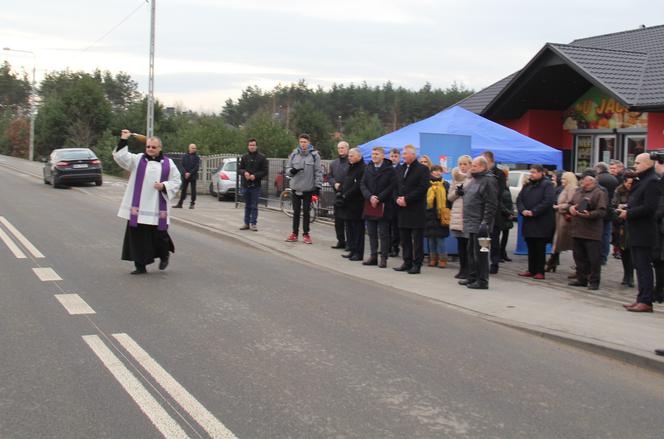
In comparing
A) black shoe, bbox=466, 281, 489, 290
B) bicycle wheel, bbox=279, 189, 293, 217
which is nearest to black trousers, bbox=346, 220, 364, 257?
black shoe, bbox=466, 281, 489, 290

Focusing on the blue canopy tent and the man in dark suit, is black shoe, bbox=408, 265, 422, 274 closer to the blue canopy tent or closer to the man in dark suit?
the man in dark suit

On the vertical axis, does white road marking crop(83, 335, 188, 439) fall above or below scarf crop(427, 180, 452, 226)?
below

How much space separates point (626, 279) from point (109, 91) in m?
113

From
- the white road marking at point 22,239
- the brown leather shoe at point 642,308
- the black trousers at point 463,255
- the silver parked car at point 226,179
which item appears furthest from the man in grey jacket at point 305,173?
the silver parked car at point 226,179

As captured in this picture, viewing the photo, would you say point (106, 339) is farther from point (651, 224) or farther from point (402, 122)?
point (402, 122)

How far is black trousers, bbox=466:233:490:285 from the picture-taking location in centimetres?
986

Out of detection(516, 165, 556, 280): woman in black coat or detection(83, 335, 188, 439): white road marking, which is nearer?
detection(83, 335, 188, 439): white road marking

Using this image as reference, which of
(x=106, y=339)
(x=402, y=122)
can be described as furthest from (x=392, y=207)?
(x=402, y=122)

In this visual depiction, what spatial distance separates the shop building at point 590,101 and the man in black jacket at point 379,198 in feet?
27.1

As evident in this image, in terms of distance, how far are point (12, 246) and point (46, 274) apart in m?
2.88

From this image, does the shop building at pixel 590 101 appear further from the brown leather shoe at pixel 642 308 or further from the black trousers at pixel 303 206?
the brown leather shoe at pixel 642 308

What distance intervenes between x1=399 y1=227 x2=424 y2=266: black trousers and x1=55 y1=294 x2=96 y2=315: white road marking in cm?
505

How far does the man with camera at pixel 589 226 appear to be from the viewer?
33.2ft

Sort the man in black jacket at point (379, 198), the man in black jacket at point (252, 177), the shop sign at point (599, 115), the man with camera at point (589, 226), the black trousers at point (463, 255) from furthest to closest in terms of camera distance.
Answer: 1. the shop sign at point (599, 115)
2. the man in black jacket at point (252, 177)
3. the man in black jacket at point (379, 198)
4. the black trousers at point (463, 255)
5. the man with camera at point (589, 226)
